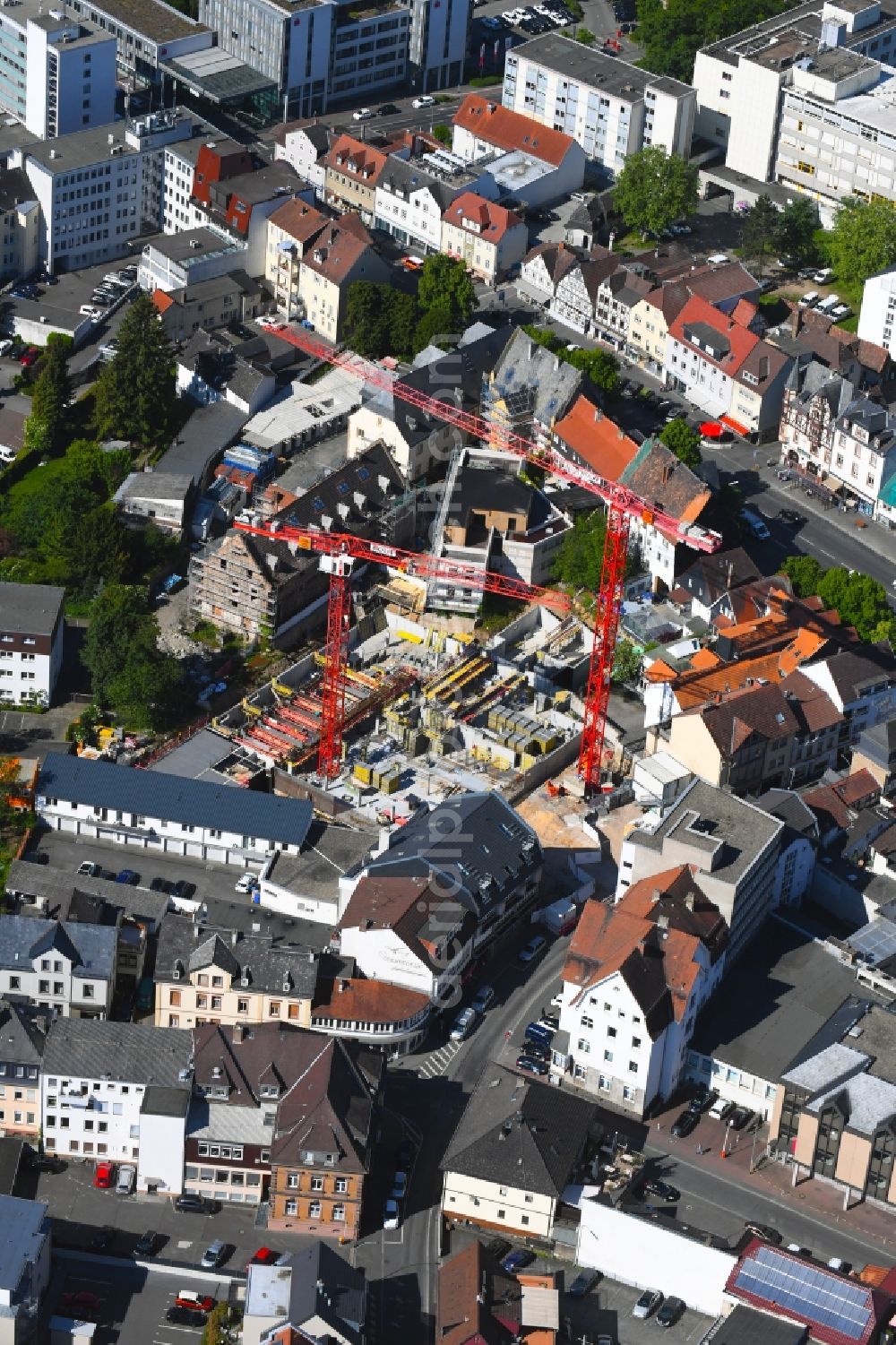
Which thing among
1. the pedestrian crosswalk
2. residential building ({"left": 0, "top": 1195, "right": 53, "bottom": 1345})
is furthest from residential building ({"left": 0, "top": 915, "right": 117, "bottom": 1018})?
the pedestrian crosswalk

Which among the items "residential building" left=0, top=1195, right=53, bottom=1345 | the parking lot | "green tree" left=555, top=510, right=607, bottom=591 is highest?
"green tree" left=555, top=510, right=607, bottom=591

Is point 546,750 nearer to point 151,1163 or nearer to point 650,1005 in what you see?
point 650,1005

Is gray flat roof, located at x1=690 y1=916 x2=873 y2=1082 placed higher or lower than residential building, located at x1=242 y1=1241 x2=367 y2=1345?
higher

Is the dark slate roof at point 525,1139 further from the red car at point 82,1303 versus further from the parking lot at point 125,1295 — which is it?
the red car at point 82,1303

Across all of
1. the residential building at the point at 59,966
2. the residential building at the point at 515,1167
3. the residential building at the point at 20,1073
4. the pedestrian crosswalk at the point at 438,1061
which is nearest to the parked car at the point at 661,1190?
the residential building at the point at 515,1167

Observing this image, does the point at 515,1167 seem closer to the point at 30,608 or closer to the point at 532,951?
the point at 532,951

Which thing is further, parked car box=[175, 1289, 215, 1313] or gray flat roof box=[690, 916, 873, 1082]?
gray flat roof box=[690, 916, 873, 1082]

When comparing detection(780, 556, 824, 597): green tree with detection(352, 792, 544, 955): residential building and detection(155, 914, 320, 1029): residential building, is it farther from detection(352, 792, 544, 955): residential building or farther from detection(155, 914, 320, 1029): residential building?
detection(155, 914, 320, 1029): residential building
